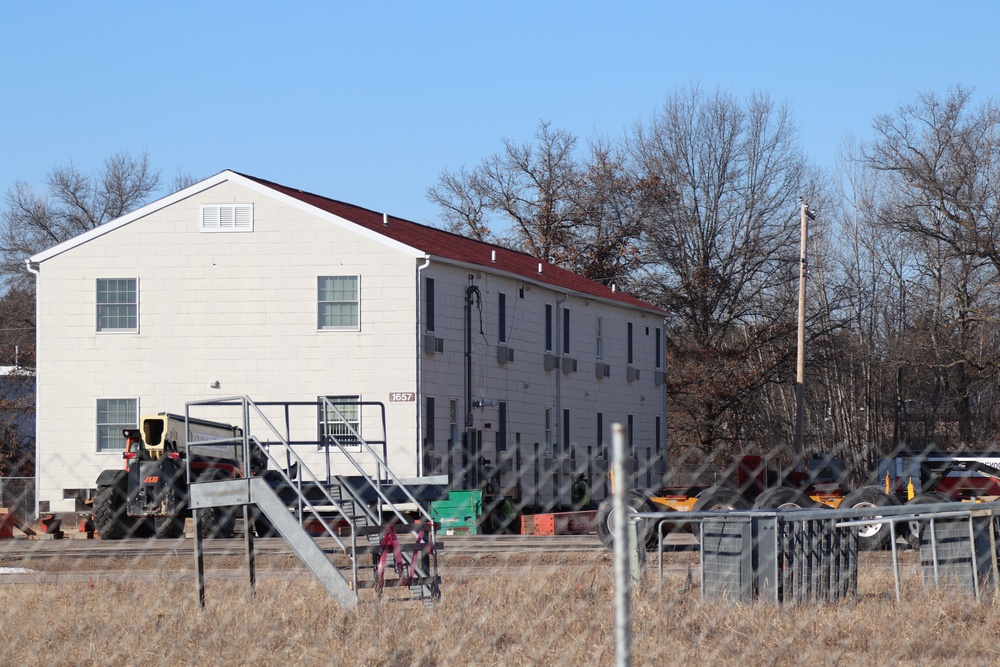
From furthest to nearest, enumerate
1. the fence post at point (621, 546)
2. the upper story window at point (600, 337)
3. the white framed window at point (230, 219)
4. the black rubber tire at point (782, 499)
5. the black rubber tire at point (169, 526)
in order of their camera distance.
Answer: the upper story window at point (600, 337), the white framed window at point (230, 219), the black rubber tire at point (169, 526), the black rubber tire at point (782, 499), the fence post at point (621, 546)

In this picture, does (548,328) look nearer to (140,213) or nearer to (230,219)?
(230,219)

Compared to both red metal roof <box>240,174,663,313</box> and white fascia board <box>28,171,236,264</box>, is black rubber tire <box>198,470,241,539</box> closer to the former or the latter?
red metal roof <box>240,174,663,313</box>

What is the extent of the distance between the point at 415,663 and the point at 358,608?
6.55 feet

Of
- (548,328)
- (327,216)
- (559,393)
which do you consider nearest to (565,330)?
(548,328)

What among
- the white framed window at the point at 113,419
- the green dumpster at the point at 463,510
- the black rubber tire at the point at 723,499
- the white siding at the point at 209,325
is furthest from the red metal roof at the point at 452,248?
the black rubber tire at the point at 723,499

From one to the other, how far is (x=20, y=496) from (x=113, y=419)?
3055mm

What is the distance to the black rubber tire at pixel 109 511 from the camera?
26297 millimetres

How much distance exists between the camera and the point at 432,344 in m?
32.6

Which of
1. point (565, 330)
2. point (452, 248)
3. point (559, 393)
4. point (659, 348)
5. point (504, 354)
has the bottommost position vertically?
point (559, 393)

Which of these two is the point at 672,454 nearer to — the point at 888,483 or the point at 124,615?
the point at 888,483

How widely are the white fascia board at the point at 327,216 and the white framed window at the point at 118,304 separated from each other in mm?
3637

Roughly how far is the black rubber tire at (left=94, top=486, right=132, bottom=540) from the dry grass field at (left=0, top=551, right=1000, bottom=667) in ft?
44.4

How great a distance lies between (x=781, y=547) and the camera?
11.6 m

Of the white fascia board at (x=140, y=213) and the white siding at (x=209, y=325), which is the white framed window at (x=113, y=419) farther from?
the white fascia board at (x=140, y=213)
